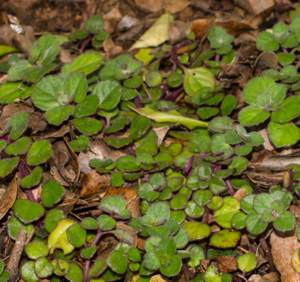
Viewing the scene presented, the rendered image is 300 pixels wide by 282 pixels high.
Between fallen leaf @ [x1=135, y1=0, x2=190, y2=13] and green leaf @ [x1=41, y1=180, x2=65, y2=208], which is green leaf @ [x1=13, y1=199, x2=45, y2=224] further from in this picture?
fallen leaf @ [x1=135, y1=0, x2=190, y2=13]

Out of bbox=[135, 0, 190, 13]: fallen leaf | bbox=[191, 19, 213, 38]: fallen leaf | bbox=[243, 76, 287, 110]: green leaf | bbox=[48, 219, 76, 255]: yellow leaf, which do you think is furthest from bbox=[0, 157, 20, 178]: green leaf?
bbox=[135, 0, 190, 13]: fallen leaf

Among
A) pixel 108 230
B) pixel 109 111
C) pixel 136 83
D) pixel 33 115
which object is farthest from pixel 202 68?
pixel 108 230

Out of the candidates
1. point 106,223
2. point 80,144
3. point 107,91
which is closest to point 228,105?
point 107,91

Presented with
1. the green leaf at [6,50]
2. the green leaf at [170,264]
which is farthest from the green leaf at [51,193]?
the green leaf at [6,50]

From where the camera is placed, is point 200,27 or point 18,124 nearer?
point 18,124

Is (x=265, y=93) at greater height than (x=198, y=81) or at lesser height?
greater

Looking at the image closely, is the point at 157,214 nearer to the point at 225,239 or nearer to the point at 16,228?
the point at 225,239

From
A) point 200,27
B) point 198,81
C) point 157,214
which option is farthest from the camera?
point 200,27
